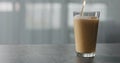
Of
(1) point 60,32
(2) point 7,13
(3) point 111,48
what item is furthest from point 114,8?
(3) point 111,48

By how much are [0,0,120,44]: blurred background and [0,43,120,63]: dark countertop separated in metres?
1.74

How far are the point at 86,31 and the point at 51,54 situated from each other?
14 cm

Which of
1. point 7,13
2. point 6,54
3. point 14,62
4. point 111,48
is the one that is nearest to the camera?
point 14,62

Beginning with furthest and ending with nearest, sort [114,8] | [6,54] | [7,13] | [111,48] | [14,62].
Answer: [114,8]
[7,13]
[111,48]
[6,54]
[14,62]

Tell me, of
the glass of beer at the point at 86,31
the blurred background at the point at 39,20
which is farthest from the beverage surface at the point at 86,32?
the blurred background at the point at 39,20

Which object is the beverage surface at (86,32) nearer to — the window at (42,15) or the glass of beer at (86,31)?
the glass of beer at (86,31)

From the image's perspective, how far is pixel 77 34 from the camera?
0.80 meters

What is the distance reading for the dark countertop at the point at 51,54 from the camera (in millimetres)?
752

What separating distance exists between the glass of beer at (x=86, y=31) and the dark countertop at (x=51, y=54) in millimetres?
28

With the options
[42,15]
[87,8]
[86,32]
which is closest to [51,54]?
[86,32]

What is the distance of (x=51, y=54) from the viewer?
2.75 feet

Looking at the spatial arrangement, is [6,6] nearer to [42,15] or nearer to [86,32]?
[42,15]

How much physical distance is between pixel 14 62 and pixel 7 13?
2.02 m

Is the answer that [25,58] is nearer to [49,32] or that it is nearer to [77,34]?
[77,34]
